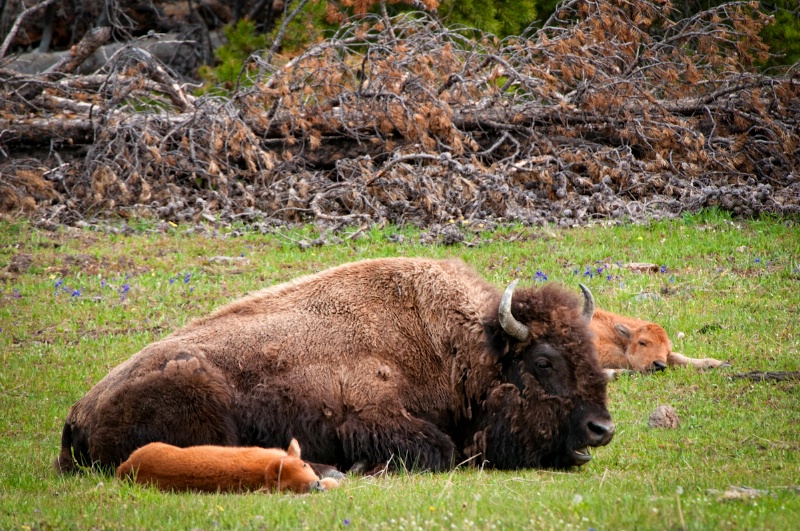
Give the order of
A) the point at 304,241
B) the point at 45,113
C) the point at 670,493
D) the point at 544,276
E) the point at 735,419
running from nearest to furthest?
the point at 670,493 → the point at 735,419 → the point at 544,276 → the point at 304,241 → the point at 45,113

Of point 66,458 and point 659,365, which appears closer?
point 66,458

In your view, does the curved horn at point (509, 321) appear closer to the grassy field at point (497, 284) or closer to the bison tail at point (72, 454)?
the grassy field at point (497, 284)

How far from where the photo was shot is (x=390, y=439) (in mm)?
7285

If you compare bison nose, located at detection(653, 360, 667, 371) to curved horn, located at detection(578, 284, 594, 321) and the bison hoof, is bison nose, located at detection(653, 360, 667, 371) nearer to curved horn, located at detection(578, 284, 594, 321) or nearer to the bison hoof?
curved horn, located at detection(578, 284, 594, 321)

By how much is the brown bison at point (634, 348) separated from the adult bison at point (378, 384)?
1885mm

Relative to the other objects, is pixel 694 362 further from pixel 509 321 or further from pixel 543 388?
pixel 509 321

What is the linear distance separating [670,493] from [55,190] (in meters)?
13.5

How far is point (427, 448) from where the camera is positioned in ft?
23.9

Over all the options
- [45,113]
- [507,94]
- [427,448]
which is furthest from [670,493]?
[45,113]

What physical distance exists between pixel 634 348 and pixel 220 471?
15.5ft

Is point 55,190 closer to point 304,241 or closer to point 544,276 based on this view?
point 304,241

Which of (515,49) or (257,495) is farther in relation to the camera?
(515,49)

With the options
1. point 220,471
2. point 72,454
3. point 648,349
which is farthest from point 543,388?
point 72,454

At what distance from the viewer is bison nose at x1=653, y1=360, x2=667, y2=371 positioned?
931 centimetres
